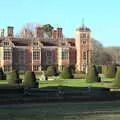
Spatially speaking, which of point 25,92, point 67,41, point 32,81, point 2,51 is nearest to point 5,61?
point 2,51

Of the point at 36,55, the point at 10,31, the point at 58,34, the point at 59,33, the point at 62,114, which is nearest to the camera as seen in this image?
the point at 62,114

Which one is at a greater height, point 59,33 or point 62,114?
point 59,33

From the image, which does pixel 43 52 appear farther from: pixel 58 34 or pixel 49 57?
pixel 58 34

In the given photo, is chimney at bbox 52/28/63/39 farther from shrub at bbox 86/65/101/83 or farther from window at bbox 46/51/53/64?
shrub at bbox 86/65/101/83

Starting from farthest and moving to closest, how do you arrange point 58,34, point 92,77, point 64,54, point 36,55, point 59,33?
1. point 59,33
2. point 58,34
3. point 64,54
4. point 36,55
5. point 92,77

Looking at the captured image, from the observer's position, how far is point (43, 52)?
299 feet

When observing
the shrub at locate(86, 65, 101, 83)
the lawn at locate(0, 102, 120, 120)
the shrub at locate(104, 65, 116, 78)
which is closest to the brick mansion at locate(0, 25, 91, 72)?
the shrub at locate(104, 65, 116, 78)

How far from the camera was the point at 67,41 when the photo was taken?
94812 millimetres

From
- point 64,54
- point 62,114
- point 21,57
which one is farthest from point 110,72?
point 62,114

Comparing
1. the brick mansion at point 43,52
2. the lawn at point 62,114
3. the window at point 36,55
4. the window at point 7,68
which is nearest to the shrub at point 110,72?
the brick mansion at point 43,52

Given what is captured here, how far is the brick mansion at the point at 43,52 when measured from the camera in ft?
286

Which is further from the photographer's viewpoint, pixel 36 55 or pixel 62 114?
pixel 36 55

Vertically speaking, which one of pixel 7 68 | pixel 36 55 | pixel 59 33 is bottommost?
pixel 7 68

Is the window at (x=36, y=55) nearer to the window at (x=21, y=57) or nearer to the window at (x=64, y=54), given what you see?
the window at (x=21, y=57)
